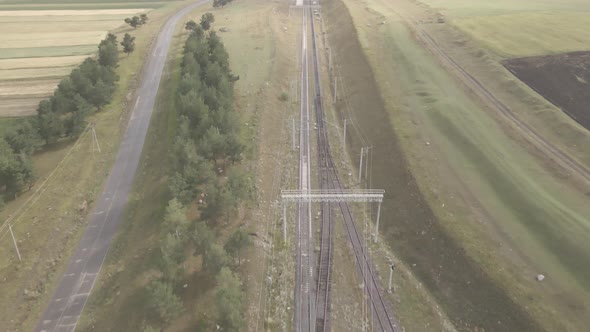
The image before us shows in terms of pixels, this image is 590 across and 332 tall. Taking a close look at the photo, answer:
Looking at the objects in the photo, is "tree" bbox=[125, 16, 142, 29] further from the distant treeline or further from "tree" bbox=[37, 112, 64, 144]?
"tree" bbox=[37, 112, 64, 144]

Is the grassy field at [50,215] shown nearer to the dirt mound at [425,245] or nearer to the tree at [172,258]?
the tree at [172,258]

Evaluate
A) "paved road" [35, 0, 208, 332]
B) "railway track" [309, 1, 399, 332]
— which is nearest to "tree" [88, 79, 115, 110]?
"paved road" [35, 0, 208, 332]

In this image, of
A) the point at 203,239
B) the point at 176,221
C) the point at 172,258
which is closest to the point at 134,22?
the point at 176,221

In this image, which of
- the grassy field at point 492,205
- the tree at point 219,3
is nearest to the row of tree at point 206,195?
the grassy field at point 492,205

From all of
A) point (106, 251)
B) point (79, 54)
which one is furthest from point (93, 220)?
point (79, 54)

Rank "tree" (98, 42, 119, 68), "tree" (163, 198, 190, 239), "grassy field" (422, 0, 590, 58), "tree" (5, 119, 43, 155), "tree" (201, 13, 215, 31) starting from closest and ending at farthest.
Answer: "tree" (163, 198, 190, 239) → "tree" (5, 119, 43, 155) → "tree" (98, 42, 119, 68) → "grassy field" (422, 0, 590, 58) → "tree" (201, 13, 215, 31)
